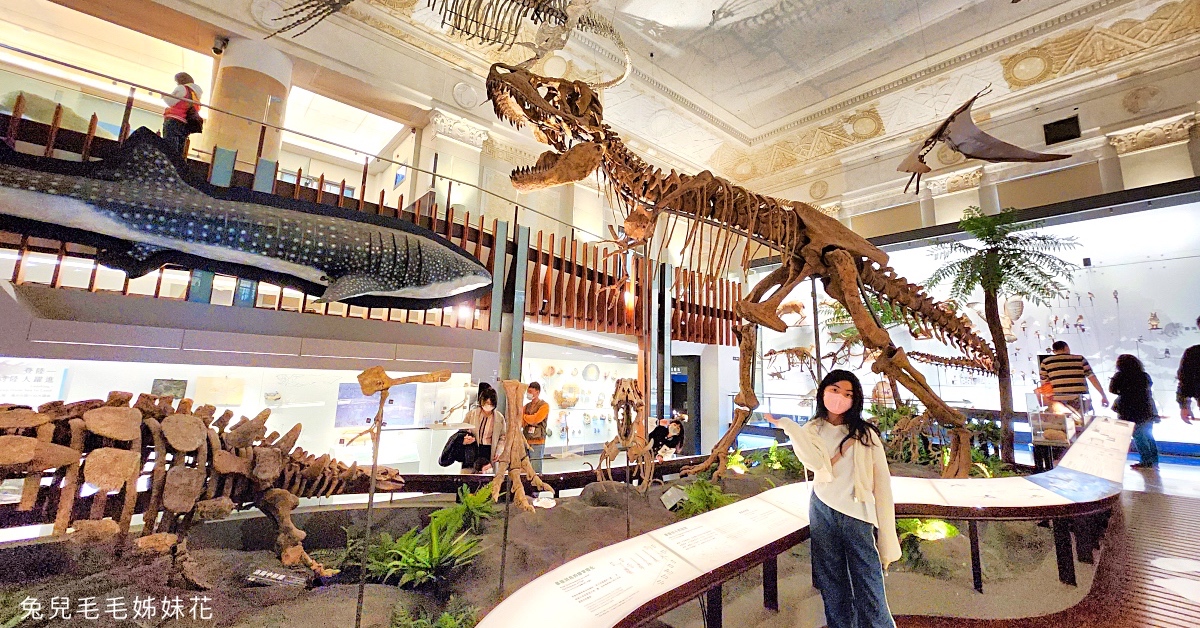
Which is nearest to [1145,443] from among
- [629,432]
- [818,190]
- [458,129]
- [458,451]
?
[629,432]

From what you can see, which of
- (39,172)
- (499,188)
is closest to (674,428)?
(39,172)

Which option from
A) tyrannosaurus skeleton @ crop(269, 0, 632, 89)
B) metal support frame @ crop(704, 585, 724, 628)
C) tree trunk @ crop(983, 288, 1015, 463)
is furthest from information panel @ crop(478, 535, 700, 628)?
tyrannosaurus skeleton @ crop(269, 0, 632, 89)

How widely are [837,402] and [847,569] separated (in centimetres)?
73

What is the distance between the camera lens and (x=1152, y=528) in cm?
314

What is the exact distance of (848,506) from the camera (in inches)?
74.9

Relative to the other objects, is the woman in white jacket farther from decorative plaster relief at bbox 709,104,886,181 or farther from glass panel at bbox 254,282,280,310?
decorative plaster relief at bbox 709,104,886,181

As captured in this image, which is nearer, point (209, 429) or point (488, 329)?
point (209, 429)

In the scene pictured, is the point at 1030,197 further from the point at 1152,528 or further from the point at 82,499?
the point at 82,499

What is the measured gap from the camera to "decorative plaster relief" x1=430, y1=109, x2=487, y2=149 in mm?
7598

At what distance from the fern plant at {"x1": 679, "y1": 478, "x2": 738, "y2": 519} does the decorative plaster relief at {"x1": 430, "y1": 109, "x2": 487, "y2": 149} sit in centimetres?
693

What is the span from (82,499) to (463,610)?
1574 mm

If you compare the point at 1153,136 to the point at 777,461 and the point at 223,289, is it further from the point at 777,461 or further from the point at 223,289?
the point at 223,289

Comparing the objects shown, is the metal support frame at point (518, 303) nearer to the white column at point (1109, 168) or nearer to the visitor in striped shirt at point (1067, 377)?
the visitor in striped shirt at point (1067, 377)

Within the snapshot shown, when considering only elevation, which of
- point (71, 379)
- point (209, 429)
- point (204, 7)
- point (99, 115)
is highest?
point (204, 7)
